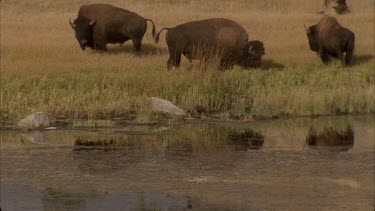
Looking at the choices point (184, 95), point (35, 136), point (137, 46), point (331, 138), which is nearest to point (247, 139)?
point (331, 138)

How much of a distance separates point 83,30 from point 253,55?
21.4ft

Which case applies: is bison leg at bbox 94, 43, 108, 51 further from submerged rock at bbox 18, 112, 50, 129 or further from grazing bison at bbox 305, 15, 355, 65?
submerged rock at bbox 18, 112, 50, 129

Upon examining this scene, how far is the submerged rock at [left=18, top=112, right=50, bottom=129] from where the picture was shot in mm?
16781

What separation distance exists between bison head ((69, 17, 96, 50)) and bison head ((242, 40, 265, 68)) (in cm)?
614

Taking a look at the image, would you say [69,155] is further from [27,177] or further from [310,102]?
[310,102]

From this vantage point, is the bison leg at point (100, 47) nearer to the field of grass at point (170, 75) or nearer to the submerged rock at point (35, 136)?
the field of grass at point (170, 75)

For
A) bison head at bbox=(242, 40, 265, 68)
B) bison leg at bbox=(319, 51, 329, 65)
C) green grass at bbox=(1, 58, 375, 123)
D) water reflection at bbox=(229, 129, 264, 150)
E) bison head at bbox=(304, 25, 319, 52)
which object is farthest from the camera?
bison head at bbox=(304, 25, 319, 52)

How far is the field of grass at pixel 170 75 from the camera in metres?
19.0

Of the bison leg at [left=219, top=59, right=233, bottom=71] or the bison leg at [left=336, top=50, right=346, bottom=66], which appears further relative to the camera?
the bison leg at [left=336, top=50, right=346, bottom=66]

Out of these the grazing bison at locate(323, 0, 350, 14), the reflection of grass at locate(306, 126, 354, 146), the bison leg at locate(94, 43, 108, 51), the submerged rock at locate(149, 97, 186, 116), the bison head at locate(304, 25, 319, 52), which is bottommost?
the reflection of grass at locate(306, 126, 354, 146)

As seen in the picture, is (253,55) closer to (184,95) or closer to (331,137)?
(184,95)

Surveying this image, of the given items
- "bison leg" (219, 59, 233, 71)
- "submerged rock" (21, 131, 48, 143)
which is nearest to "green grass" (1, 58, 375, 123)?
"submerged rock" (21, 131, 48, 143)

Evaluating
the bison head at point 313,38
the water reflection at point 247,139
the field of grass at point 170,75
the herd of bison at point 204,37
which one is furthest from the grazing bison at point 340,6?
the water reflection at point 247,139

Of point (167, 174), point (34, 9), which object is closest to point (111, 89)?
point (167, 174)
